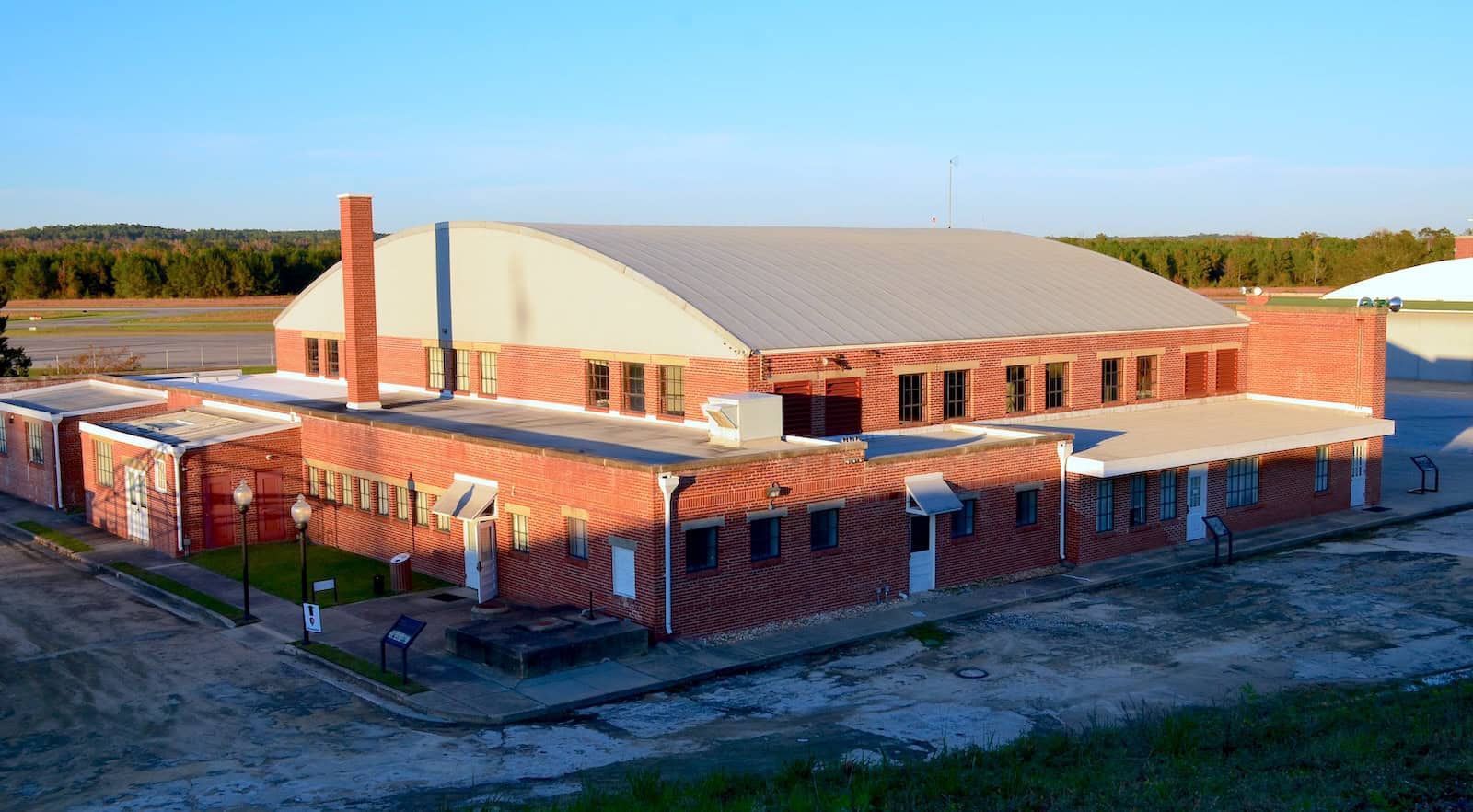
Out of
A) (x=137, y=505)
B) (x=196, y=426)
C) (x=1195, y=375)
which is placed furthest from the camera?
(x=1195, y=375)

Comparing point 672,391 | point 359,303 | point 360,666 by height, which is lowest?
point 360,666

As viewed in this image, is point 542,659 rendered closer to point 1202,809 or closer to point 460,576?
point 460,576

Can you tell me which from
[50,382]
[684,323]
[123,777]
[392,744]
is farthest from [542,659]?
[50,382]

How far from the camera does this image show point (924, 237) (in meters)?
44.3

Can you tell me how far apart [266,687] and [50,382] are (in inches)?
1400

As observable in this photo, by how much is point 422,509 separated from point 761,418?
8212 millimetres

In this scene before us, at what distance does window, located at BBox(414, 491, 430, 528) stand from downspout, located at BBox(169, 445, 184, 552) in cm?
584

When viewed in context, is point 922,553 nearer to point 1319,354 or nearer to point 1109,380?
point 1109,380

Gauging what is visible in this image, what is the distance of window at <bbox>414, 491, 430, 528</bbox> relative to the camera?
29.9m

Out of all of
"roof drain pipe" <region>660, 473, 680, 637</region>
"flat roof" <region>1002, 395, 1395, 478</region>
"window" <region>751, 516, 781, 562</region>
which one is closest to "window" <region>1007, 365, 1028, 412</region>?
"flat roof" <region>1002, 395, 1395, 478</region>

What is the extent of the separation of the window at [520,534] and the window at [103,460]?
13791 millimetres

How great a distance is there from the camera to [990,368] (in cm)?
3394

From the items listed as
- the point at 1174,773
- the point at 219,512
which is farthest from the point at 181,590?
the point at 1174,773

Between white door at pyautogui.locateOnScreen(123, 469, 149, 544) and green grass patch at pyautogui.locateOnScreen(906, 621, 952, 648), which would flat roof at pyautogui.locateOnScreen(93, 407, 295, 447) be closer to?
white door at pyautogui.locateOnScreen(123, 469, 149, 544)
